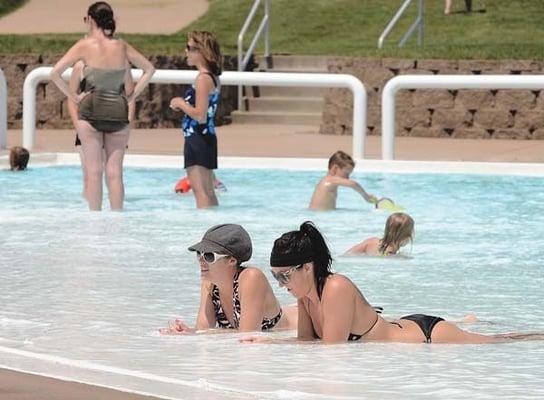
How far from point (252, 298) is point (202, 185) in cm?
614

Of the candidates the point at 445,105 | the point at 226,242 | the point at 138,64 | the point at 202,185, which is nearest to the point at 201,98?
the point at 138,64

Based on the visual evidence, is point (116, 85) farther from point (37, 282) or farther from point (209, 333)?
point (209, 333)

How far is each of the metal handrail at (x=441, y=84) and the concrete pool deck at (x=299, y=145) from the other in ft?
3.07

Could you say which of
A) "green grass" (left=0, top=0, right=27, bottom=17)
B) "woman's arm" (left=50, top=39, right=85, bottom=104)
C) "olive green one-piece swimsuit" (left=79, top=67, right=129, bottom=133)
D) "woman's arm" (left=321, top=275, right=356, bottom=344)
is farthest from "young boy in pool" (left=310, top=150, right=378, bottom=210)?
"green grass" (left=0, top=0, right=27, bottom=17)

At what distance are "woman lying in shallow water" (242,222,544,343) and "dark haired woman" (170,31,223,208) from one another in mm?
5508

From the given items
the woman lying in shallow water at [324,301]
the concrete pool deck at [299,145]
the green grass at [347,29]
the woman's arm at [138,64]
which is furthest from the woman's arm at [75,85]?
the green grass at [347,29]

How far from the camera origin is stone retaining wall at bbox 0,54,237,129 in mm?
22297

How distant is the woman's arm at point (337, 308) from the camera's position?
24.9 ft

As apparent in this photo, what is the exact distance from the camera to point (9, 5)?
3117 cm

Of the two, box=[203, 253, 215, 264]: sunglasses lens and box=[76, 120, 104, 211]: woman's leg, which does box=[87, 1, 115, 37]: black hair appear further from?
box=[203, 253, 215, 264]: sunglasses lens

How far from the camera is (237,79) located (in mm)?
17125

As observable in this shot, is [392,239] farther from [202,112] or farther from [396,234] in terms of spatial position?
[202,112]

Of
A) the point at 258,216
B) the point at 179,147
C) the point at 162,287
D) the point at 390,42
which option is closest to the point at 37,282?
the point at 162,287

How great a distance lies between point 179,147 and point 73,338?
1170 centimetres
